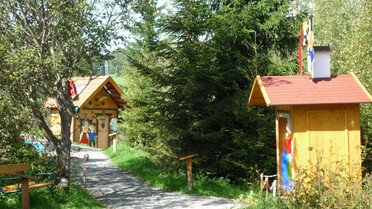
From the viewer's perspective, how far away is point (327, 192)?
6.47 m

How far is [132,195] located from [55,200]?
269cm

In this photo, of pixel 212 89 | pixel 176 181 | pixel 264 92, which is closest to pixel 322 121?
pixel 264 92

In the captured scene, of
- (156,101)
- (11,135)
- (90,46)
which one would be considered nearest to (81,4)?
(90,46)

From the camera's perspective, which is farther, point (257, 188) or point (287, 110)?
point (257, 188)

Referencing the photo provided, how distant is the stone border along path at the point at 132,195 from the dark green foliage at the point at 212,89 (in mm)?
1461

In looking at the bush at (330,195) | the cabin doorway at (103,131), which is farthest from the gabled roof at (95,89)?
the bush at (330,195)

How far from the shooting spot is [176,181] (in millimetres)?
12609

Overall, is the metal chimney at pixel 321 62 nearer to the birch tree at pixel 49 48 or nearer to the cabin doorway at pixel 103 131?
the birch tree at pixel 49 48

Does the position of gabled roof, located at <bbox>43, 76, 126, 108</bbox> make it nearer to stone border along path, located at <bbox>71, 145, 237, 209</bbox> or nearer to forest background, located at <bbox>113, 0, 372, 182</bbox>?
stone border along path, located at <bbox>71, 145, 237, 209</bbox>

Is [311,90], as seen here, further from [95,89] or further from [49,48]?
[95,89]

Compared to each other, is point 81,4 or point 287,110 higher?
point 81,4

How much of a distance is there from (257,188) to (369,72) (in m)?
5.85

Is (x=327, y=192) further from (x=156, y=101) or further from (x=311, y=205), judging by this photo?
(x=156, y=101)

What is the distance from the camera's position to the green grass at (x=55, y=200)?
873 cm
